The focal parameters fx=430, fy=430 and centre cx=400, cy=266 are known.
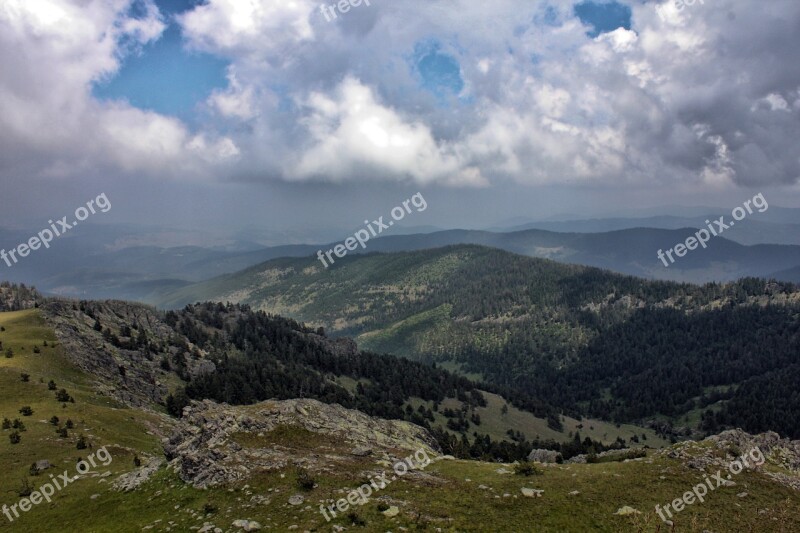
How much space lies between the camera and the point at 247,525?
28156 millimetres

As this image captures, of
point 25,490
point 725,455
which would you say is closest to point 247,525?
point 25,490

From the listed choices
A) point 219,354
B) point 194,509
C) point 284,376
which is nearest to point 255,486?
point 194,509

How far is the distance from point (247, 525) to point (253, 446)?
42.7 ft

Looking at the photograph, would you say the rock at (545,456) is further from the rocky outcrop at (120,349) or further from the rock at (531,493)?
the rocky outcrop at (120,349)

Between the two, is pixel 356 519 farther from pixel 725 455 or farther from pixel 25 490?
pixel 25 490

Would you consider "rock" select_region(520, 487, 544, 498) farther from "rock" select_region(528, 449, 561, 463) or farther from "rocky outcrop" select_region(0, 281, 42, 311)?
"rocky outcrop" select_region(0, 281, 42, 311)

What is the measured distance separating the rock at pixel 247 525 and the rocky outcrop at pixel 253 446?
6855 mm

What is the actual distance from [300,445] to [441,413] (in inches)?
6526

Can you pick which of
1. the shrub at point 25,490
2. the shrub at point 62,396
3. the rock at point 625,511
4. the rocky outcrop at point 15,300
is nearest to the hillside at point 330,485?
the rock at point 625,511

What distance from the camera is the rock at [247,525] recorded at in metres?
27.8

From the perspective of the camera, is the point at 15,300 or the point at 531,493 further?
the point at 15,300

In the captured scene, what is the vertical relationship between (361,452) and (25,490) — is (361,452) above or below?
below

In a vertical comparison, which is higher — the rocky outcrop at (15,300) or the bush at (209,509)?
the rocky outcrop at (15,300)

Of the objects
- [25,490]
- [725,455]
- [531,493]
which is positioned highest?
[25,490]
